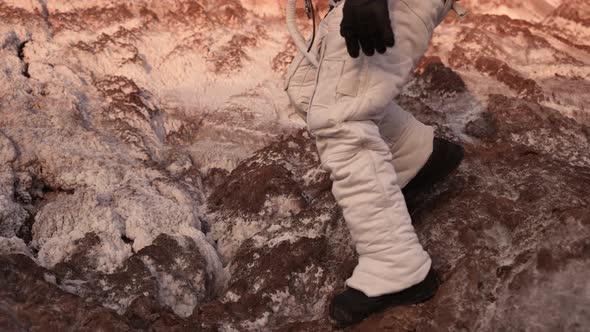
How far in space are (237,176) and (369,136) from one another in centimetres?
127

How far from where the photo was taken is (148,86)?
3670 millimetres

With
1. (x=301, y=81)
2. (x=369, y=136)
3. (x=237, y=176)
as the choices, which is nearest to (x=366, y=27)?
(x=369, y=136)

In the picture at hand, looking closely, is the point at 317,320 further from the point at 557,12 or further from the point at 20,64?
the point at 557,12

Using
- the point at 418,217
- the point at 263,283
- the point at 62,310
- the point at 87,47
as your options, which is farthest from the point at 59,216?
the point at 87,47

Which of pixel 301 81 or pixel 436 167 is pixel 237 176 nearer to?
pixel 301 81

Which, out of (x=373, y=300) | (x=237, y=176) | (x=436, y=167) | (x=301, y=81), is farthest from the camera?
(x=237, y=176)

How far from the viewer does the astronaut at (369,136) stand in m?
1.59

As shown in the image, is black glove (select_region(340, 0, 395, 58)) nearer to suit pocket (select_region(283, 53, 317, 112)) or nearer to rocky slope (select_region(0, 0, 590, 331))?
suit pocket (select_region(283, 53, 317, 112))

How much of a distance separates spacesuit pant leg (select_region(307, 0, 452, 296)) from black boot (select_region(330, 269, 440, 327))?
3 centimetres

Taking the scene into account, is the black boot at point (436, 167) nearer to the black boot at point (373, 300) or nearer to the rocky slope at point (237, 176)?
the rocky slope at point (237, 176)

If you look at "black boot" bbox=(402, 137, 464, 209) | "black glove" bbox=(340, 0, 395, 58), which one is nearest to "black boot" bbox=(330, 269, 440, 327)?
"black boot" bbox=(402, 137, 464, 209)

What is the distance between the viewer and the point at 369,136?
5.51 feet

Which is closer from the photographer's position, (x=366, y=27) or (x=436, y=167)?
(x=366, y=27)

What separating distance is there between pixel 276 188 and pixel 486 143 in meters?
1.13
